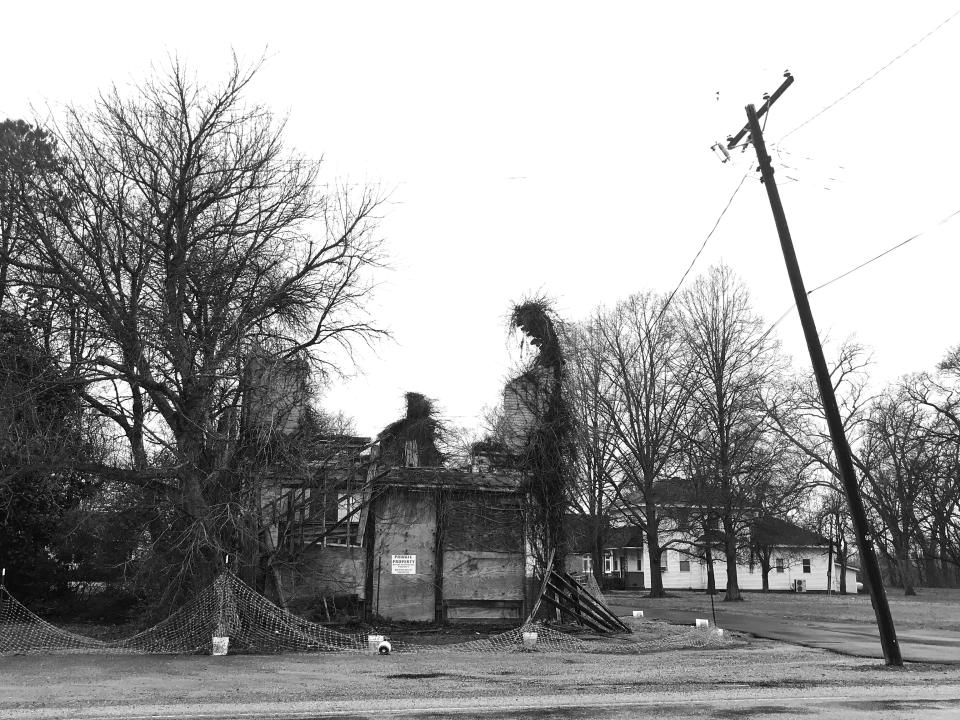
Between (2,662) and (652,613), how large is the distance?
21.8 meters

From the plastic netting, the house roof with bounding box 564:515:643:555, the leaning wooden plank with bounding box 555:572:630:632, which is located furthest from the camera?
the house roof with bounding box 564:515:643:555

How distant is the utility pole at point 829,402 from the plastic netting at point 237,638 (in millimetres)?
4945

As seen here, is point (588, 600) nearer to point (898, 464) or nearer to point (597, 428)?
point (597, 428)

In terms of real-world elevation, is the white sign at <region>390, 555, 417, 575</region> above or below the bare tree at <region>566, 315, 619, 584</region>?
below

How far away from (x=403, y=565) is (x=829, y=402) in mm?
12057

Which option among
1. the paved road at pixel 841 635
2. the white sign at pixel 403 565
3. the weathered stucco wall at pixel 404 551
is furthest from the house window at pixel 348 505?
the paved road at pixel 841 635

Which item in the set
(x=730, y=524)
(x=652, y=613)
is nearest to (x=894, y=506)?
(x=730, y=524)

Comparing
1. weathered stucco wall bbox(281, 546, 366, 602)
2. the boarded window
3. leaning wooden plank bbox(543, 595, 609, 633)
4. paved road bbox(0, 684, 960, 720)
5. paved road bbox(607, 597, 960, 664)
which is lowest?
paved road bbox(607, 597, 960, 664)

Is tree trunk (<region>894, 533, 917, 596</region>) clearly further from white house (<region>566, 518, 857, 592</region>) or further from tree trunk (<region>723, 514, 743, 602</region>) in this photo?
tree trunk (<region>723, 514, 743, 602</region>)

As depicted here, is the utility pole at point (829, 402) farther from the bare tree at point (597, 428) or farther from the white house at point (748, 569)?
the white house at point (748, 569)

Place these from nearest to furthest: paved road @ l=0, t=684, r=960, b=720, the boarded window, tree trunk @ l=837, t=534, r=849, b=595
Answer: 1. paved road @ l=0, t=684, r=960, b=720
2. the boarded window
3. tree trunk @ l=837, t=534, r=849, b=595

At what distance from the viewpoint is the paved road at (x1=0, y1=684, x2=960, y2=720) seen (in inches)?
349

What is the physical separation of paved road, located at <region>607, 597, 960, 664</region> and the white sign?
8627mm

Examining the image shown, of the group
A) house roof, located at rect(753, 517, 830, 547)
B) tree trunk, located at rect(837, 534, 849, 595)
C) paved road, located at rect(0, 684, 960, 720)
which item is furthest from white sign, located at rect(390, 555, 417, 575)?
tree trunk, located at rect(837, 534, 849, 595)
